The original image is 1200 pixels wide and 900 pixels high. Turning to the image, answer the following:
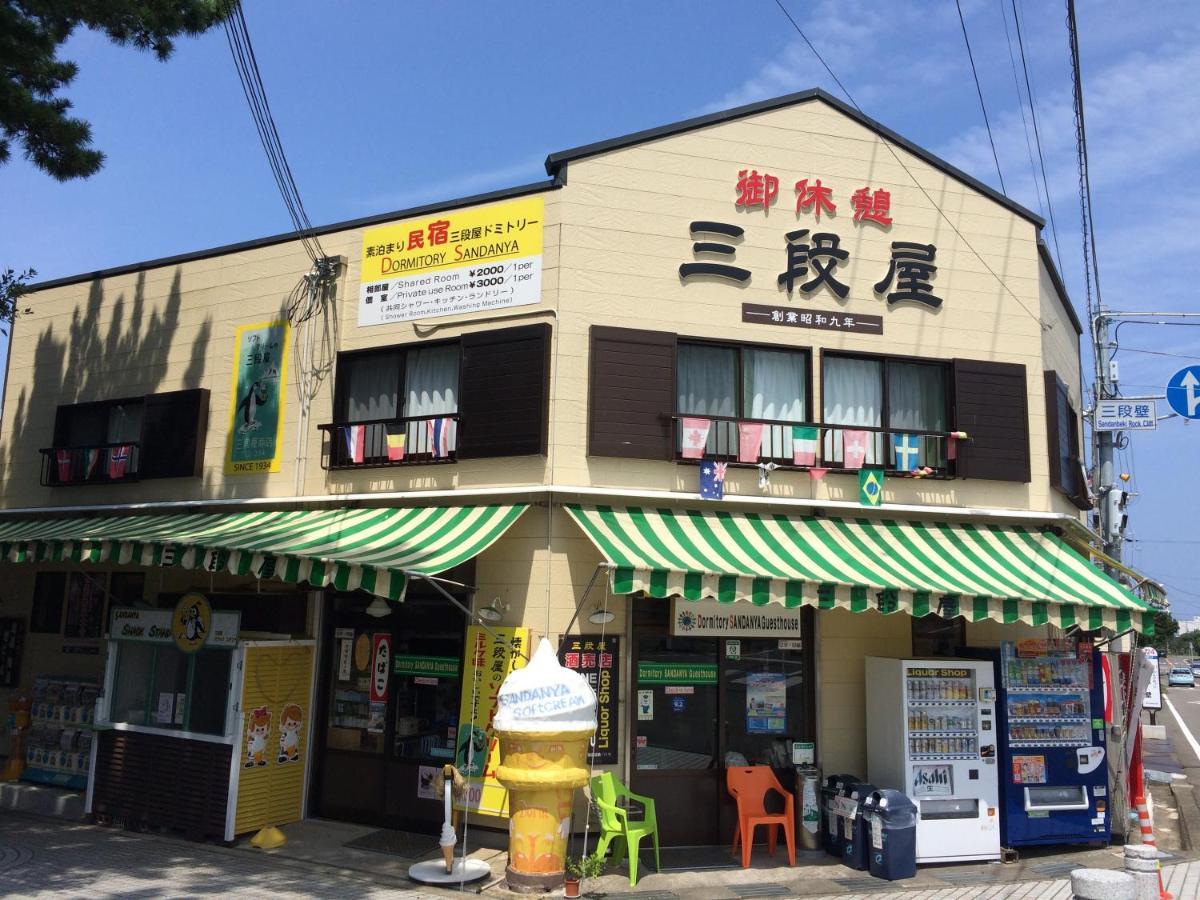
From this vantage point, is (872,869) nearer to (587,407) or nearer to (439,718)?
(439,718)

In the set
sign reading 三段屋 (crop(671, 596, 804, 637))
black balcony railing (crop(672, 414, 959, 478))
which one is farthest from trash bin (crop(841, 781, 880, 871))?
black balcony railing (crop(672, 414, 959, 478))

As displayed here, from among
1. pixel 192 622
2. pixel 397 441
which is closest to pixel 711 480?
pixel 397 441

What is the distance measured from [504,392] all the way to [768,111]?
16.9 ft

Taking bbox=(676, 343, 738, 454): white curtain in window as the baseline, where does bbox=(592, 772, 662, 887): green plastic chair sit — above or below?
below

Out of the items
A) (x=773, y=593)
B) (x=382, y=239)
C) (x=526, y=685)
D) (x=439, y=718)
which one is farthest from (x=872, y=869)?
(x=382, y=239)

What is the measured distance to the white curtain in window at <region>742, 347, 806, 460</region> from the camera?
39.9 ft

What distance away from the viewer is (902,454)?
12.2 metres

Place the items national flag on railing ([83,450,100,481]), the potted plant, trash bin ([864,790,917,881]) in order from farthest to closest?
national flag on railing ([83,450,100,481]) < trash bin ([864,790,917,881]) < the potted plant

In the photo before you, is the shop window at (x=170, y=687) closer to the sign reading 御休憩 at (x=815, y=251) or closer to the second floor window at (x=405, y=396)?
the second floor window at (x=405, y=396)

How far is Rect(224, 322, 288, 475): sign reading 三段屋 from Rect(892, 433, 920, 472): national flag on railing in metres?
8.44

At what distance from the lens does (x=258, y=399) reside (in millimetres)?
13773

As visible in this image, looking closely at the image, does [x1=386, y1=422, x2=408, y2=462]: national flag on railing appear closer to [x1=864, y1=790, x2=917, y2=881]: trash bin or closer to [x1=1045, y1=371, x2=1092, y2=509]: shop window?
[x1=864, y1=790, x2=917, y2=881]: trash bin

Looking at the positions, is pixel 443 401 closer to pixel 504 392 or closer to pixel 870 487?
pixel 504 392

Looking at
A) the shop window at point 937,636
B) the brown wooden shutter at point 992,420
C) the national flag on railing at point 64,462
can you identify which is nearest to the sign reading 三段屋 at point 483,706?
the shop window at point 937,636
